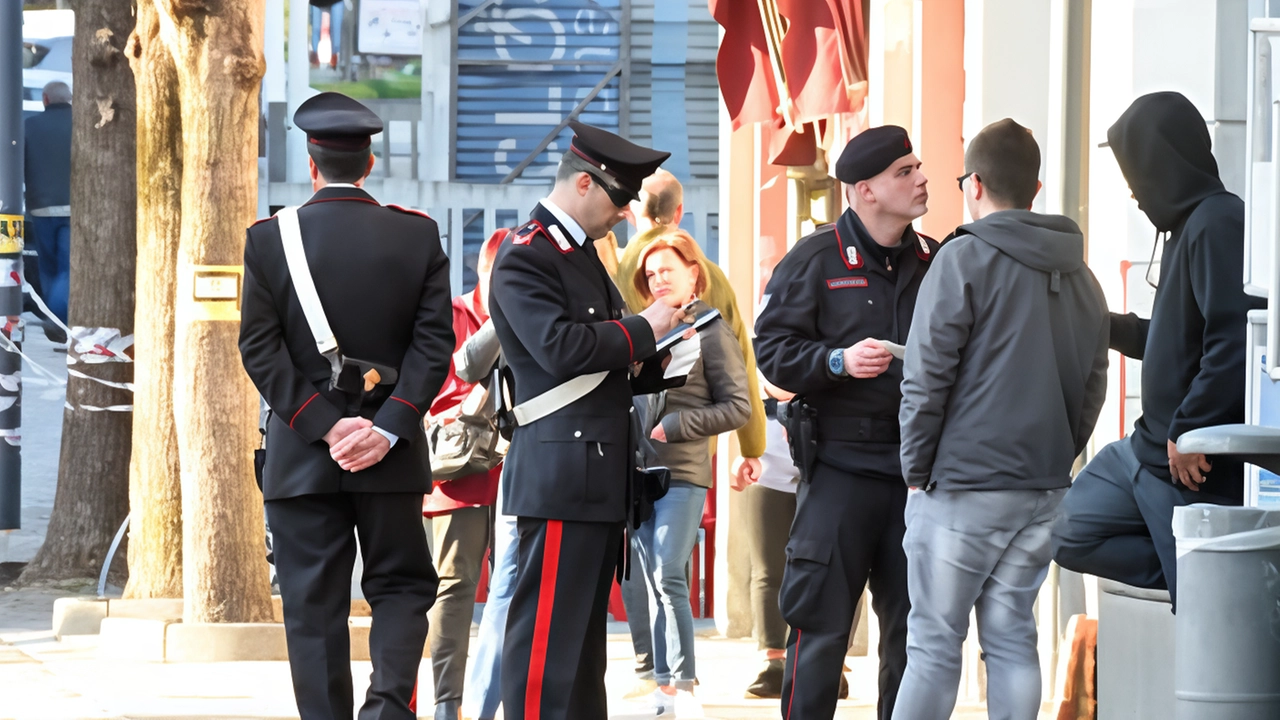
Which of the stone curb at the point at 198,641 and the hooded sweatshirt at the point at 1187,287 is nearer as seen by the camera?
the hooded sweatshirt at the point at 1187,287

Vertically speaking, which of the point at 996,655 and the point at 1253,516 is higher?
the point at 1253,516

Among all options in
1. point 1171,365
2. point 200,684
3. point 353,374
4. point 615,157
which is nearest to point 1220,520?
point 1171,365

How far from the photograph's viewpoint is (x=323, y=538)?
5.27 m

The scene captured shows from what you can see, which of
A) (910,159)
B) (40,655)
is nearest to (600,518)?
(910,159)

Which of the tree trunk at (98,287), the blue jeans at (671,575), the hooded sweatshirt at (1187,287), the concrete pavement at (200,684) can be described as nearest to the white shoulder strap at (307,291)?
the hooded sweatshirt at (1187,287)

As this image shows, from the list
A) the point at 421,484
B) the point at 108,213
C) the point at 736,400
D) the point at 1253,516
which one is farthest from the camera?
the point at 108,213

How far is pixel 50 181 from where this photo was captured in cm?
2112

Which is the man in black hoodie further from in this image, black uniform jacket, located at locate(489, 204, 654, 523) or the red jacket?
the red jacket

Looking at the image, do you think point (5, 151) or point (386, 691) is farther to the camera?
point (5, 151)

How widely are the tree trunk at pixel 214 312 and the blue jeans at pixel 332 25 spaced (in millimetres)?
15182

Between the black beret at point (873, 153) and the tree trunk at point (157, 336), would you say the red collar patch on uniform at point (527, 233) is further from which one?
the tree trunk at point (157, 336)

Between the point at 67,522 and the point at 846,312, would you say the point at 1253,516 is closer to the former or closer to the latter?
the point at 846,312

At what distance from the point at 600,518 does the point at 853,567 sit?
712 millimetres

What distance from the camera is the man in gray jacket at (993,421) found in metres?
4.91
